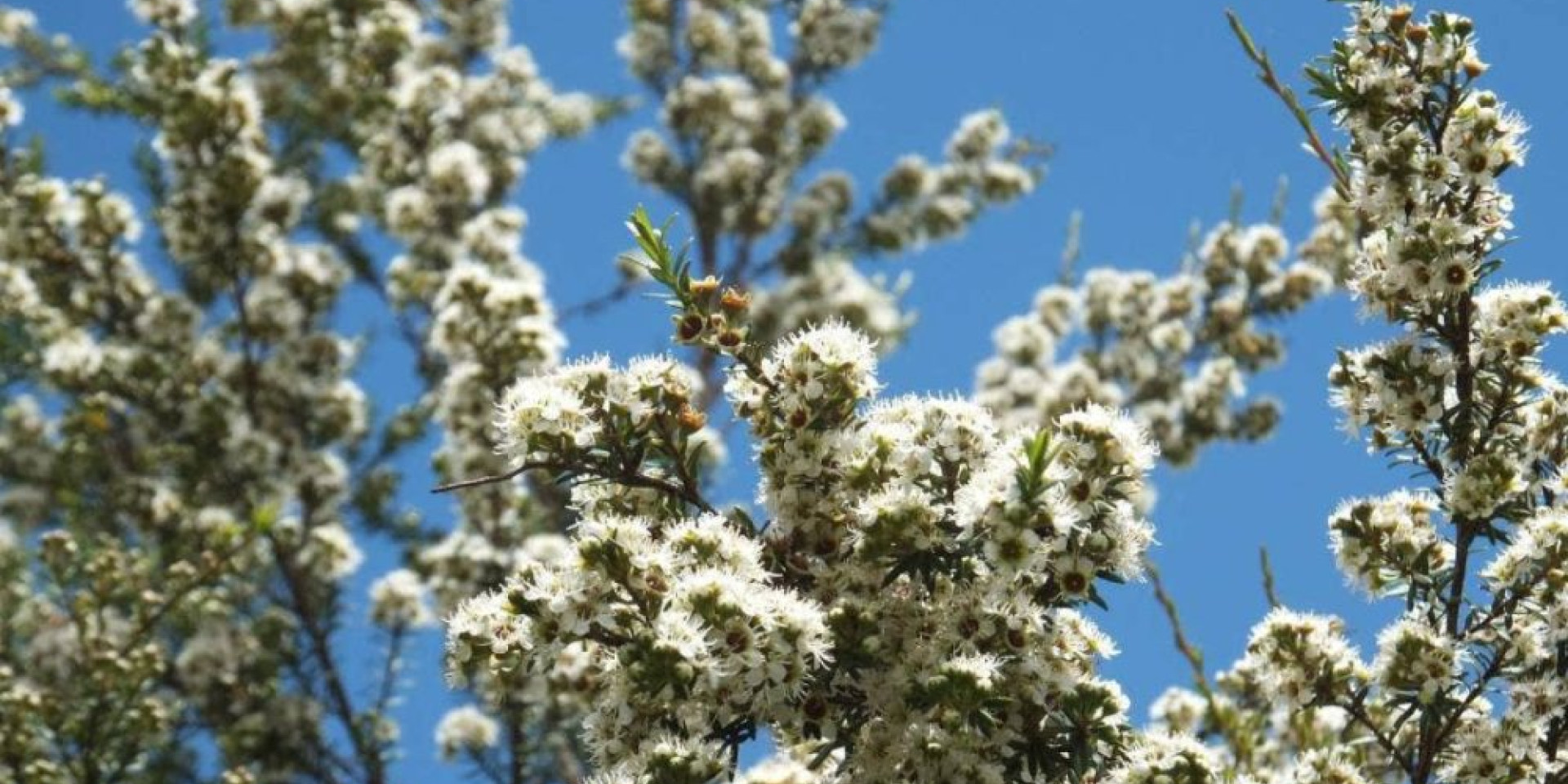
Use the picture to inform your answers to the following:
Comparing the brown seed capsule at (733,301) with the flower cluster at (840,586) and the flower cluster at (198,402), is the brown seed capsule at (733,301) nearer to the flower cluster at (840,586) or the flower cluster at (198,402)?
the flower cluster at (840,586)

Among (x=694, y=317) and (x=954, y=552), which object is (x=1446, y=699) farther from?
(x=694, y=317)

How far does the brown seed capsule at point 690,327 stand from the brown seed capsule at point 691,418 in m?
0.16

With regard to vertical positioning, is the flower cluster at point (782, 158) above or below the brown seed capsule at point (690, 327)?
above

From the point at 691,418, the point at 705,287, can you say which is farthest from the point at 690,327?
the point at 691,418

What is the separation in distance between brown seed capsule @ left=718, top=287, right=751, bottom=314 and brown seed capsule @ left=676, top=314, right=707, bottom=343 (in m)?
0.07

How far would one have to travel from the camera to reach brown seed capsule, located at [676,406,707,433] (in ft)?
12.3

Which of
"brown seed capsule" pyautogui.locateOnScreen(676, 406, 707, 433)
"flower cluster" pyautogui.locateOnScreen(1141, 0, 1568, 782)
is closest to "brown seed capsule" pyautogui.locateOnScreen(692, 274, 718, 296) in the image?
"brown seed capsule" pyautogui.locateOnScreen(676, 406, 707, 433)

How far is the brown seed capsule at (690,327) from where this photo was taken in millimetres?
3756

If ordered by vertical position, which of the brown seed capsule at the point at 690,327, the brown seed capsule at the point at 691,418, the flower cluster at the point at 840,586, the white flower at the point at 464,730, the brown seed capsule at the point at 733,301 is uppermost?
the white flower at the point at 464,730

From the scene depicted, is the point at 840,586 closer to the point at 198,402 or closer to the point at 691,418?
the point at 691,418

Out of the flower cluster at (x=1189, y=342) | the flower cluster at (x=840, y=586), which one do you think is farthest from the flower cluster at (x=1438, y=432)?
the flower cluster at (x=1189, y=342)

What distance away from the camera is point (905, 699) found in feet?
10.6

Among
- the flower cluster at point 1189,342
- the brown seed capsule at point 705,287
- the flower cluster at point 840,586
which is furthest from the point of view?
the flower cluster at point 1189,342

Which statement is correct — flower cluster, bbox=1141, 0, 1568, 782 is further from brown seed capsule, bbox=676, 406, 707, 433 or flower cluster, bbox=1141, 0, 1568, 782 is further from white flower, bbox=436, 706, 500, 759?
white flower, bbox=436, 706, 500, 759
